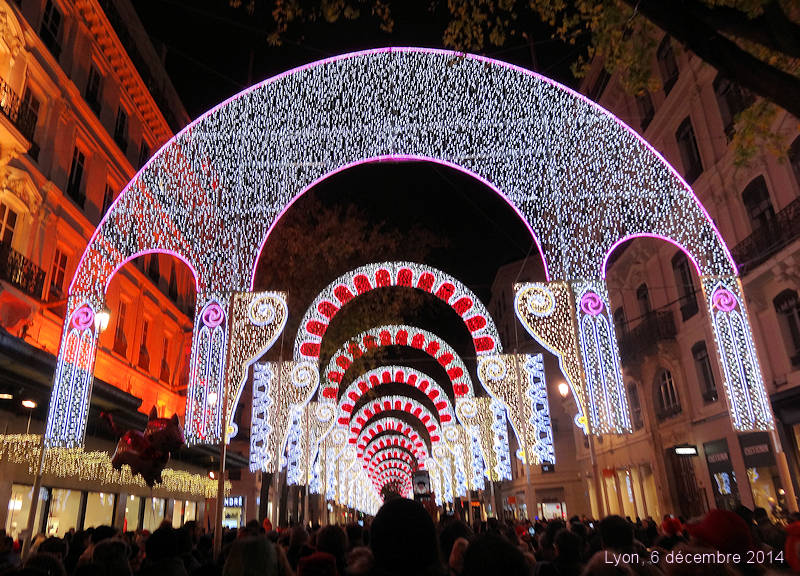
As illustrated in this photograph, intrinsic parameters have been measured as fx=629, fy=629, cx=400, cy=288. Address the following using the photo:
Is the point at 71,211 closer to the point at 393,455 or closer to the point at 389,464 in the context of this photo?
the point at 393,455

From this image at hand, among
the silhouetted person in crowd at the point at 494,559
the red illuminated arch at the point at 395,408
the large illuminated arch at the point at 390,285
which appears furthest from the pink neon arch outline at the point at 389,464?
the silhouetted person in crowd at the point at 494,559

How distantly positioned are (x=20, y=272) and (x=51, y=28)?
26.7 feet

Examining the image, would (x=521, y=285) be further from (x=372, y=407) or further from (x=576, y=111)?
(x=372, y=407)

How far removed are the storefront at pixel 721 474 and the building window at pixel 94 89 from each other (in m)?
23.8

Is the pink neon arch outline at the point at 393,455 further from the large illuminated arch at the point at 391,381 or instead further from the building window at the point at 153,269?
the building window at the point at 153,269

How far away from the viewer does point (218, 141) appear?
1257 cm

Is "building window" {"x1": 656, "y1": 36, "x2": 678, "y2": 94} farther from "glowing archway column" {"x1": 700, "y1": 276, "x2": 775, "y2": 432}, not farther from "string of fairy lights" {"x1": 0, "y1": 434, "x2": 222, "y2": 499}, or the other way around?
"string of fairy lights" {"x1": 0, "y1": 434, "x2": 222, "y2": 499}

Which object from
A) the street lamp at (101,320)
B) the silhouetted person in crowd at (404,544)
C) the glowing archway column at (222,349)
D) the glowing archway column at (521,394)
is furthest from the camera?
the glowing archway column at (521,394)

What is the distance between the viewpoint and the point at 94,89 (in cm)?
2241

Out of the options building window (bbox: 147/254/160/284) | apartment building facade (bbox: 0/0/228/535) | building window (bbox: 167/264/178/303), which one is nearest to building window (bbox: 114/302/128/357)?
apartment building facade (bbox: 0/0/228/535)

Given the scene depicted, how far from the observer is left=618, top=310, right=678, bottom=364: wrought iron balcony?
76.1 feet

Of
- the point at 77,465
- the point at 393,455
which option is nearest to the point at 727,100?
the point at 77,465

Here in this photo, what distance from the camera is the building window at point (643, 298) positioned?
25.8 meters

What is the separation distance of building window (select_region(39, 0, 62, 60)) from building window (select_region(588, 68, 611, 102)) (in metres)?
21.2
